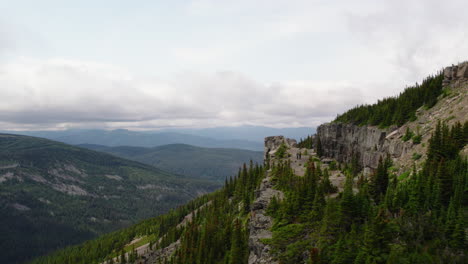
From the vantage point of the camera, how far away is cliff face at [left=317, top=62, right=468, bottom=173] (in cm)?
6362

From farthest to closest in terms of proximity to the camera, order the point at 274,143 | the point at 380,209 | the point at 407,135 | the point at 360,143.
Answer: the point at 274,143
the point at 360,143
the point at 407,135
the point at 380,209

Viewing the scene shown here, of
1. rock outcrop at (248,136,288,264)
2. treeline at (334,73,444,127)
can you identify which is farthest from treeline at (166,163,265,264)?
treeline at (334,73,444,127)

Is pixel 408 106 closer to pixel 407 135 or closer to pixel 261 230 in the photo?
pixel 407 135

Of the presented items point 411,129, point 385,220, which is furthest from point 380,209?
point 411,129

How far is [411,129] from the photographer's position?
72562 millimetres

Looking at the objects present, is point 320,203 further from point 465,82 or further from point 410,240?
point 465,82

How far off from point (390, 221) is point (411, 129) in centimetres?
4467

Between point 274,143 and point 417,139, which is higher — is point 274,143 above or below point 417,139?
below

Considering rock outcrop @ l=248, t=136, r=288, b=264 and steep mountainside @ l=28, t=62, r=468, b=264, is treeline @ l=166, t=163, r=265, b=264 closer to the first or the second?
steep mountainside @ l=28, t=62, r=468, b=264

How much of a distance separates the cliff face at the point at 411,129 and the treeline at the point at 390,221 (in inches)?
372

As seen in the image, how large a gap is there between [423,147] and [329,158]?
54.5m

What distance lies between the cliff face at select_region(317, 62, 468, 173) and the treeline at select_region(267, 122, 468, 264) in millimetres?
9443

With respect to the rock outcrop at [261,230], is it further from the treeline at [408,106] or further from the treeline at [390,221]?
the treeline at [408,106]

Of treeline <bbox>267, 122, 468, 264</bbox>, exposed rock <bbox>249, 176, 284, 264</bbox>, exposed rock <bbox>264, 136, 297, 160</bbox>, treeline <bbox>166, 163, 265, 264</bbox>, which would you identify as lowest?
treeline <bbox>166, 163, 265, 264</bbox>
